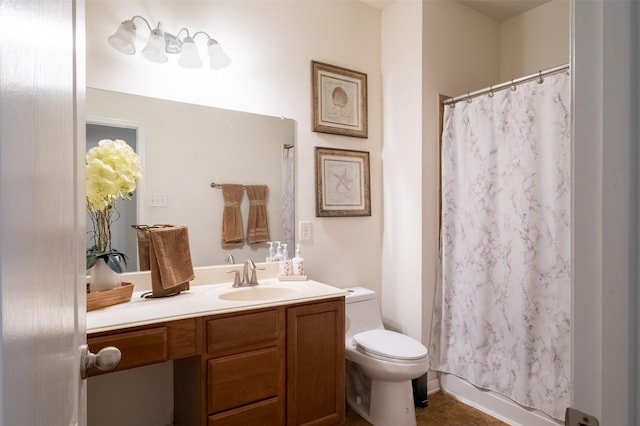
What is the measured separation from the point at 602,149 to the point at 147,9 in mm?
2144

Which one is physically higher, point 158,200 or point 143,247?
point 158,200

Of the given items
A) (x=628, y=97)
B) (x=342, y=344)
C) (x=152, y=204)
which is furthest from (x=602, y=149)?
(x=152, y=204)

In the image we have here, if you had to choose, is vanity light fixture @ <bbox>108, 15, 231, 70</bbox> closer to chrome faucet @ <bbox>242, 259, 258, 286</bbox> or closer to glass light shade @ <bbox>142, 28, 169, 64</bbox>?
glass light shade @ <bbox>142, 28, 169, 64</bbox>

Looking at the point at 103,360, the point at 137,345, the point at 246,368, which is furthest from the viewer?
the point at 246,368

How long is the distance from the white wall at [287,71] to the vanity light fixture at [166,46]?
57 mm

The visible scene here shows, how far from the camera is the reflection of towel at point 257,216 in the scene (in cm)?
222

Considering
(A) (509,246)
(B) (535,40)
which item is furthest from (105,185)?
(B) (535,40)

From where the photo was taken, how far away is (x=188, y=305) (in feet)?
5.35

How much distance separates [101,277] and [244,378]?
786mm

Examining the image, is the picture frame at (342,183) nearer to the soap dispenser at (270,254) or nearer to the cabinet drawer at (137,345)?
the soap dispenser at (270,254)

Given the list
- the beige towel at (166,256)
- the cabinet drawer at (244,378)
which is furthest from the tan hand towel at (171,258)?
the cabinet drawer at (244,378)

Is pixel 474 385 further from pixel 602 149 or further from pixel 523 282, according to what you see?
pixel 602 149

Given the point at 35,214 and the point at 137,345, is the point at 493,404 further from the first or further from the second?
the point at 35,214

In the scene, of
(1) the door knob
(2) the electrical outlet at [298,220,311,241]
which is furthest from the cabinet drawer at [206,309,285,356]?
(1) the door knob
